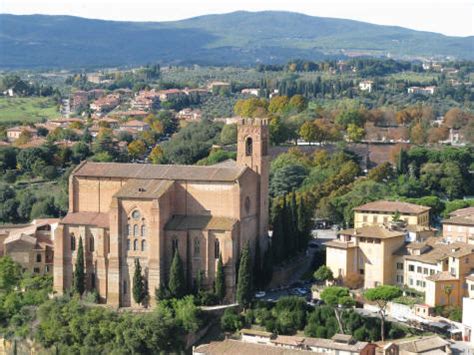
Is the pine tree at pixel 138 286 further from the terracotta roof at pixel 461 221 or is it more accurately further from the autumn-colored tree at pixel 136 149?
the autumn-colored tree at pixel 136 149

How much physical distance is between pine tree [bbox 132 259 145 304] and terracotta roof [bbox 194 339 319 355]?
481 centimetres

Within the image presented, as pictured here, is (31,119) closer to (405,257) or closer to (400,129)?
(400,129)

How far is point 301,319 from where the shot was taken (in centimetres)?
3959

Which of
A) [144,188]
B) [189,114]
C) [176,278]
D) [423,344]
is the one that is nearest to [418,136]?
[189,114]

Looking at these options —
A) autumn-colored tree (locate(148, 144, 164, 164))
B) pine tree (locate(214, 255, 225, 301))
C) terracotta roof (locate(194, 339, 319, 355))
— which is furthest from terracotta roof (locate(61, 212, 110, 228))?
autumn-colored tree (locate(148, 144, 164, 164))

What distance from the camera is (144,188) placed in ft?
140

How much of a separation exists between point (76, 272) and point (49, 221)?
8.22 metres

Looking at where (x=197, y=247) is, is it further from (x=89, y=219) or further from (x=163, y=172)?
(x=89, y=219)

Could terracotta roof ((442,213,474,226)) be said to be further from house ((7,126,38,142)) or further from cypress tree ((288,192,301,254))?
house ((7,126,38,142))

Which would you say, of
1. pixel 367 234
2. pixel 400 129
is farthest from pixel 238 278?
pixel 400 129

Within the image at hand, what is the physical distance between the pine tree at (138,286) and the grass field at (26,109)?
58881mm

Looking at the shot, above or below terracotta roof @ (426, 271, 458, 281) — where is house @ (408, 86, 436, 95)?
above

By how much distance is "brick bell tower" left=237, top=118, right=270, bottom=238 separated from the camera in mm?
45062

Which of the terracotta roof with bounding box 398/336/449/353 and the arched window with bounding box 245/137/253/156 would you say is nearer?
the terracotta roof with bounding box 398/336/449/353
